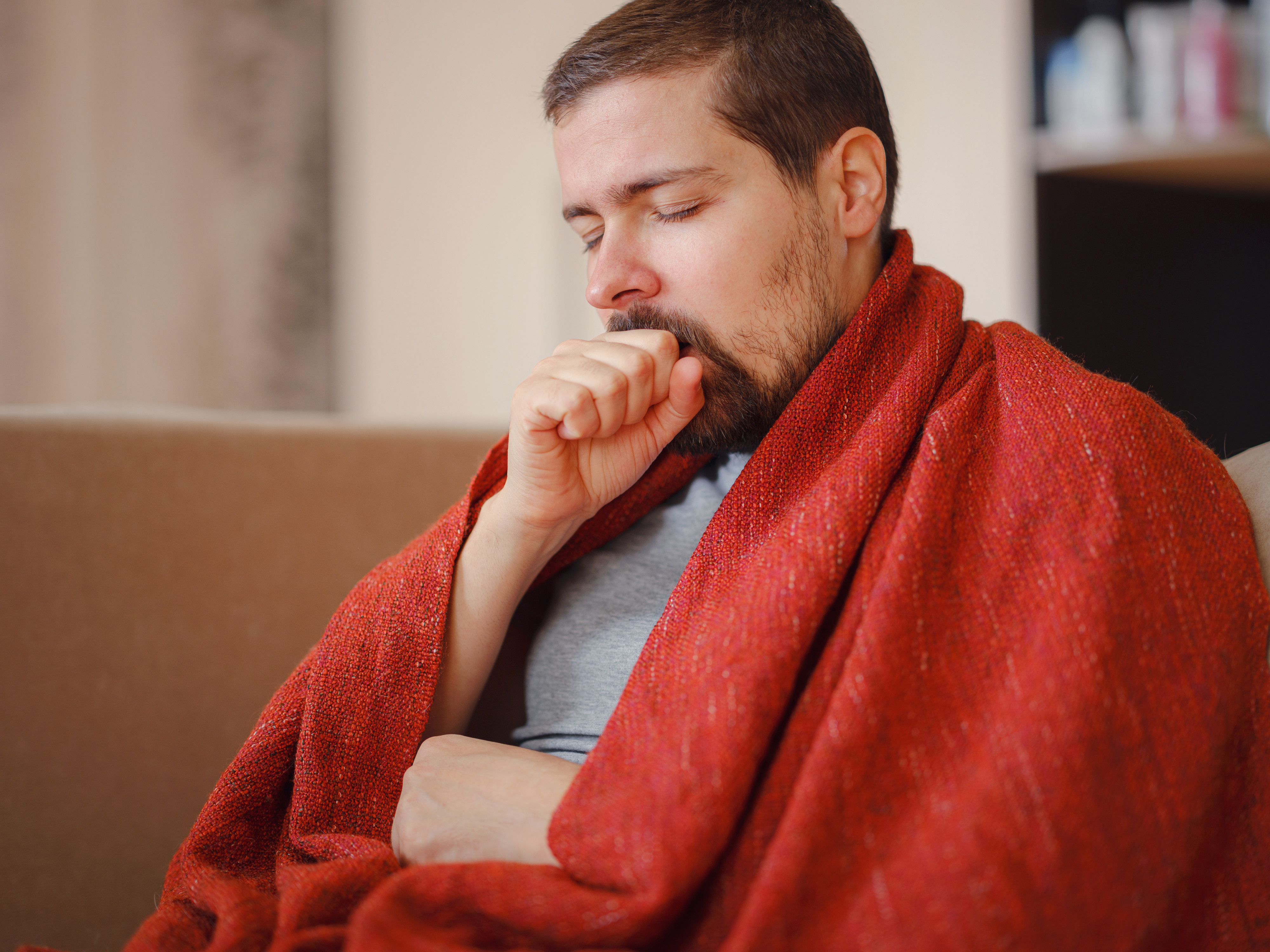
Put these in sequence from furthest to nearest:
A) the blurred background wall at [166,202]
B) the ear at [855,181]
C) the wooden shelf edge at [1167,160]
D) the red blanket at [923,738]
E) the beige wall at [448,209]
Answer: the beige wall at [448,209] < the blurred background wall at [166,202] < the wooden shelf edge at [1167,160] < the ear at [855,181] < the red blanket at [923,738]

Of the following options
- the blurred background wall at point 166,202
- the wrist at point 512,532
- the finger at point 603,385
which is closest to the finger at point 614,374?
the finger at point 603,385

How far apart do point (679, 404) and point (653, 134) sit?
243 millimetres

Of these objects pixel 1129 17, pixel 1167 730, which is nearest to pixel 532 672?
pixel 1167 730

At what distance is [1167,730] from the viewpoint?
22.4 inches

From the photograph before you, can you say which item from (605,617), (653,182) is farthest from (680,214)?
(605,617)

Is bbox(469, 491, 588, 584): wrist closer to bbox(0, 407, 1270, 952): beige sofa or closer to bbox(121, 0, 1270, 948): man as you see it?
bbox(121, 0, 1270, 948): man

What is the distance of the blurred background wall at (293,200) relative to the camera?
2236mm

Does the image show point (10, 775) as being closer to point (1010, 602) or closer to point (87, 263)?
point (1010, 602)

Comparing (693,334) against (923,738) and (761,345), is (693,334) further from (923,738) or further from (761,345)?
(923,738)

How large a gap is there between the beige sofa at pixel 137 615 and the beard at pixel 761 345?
20.5 inches

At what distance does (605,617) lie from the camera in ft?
3.03

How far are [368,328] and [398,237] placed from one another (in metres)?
0.27

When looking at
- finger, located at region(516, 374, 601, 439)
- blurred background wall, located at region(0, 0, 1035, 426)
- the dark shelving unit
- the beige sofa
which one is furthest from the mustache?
blurred background wall, located at region(0, 0, 1035, 426)

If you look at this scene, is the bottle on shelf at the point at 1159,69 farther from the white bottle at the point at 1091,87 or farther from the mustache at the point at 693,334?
the mustache at the point at 693,334
